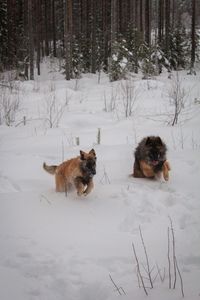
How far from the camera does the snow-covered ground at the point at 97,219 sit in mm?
3475

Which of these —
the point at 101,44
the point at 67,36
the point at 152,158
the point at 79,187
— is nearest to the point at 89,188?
the point at 79,187

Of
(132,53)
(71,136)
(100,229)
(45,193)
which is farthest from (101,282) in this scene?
(132,53)

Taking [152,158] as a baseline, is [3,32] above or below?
above

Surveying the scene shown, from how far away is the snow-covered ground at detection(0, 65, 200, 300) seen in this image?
137 inches

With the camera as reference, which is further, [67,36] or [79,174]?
[67,36]

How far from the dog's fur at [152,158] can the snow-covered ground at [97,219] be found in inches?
7.9

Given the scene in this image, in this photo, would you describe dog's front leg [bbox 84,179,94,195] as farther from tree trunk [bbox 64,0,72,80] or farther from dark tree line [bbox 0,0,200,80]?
tree trunk [bbox 64,0,72,80]

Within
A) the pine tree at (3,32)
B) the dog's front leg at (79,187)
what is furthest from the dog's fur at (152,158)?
the pine tree at (3,32)

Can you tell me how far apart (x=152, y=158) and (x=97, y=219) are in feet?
5.85

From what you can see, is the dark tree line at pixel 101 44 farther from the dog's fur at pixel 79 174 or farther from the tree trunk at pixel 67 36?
the dog's fur at pixel 79 174

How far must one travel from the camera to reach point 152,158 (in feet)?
20.3

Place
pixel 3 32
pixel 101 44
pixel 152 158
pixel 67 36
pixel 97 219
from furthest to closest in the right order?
pixel 101 44
pixel 3 32
pixel 67 36
pixel 152 158
pixel 97 219

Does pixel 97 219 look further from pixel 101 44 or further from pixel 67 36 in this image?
pixel 101 44

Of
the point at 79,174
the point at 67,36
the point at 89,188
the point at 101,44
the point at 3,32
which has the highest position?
the point at 3,32
